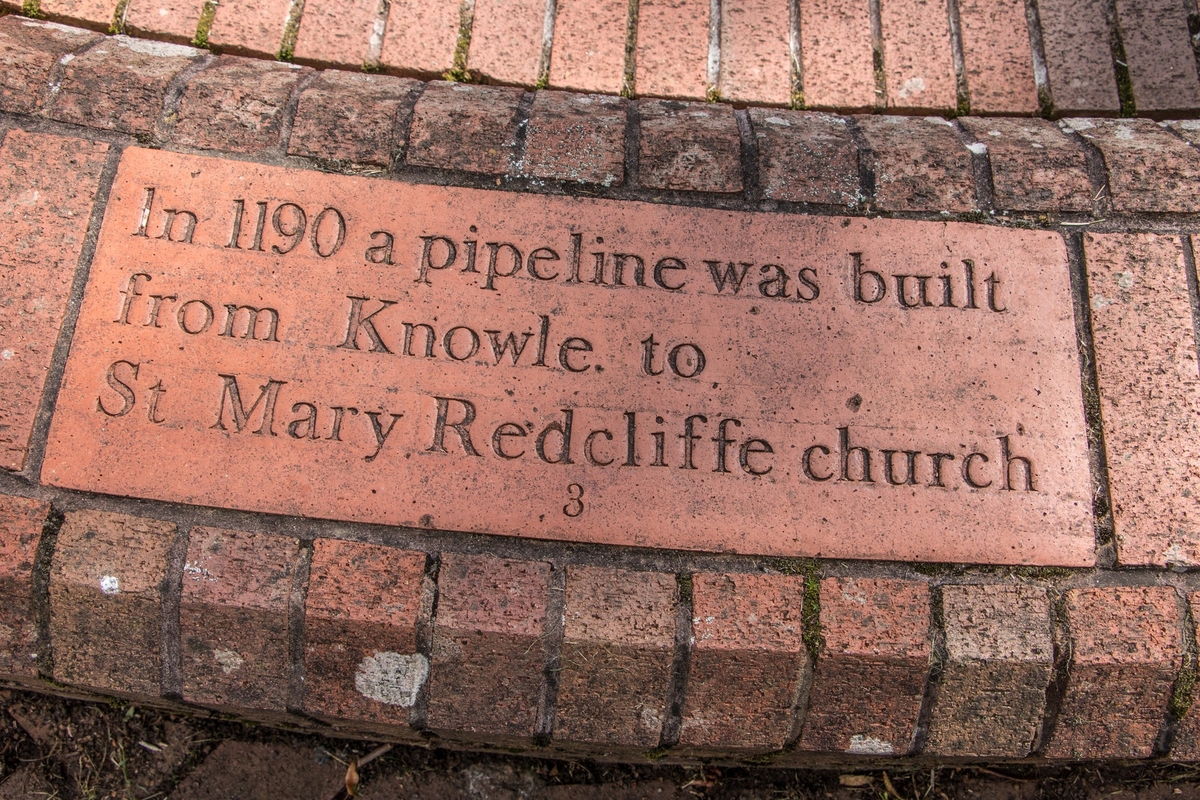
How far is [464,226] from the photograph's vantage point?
67.2 inches

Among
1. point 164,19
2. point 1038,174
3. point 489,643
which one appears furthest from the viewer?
point 164,19

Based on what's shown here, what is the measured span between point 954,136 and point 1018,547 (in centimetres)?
91

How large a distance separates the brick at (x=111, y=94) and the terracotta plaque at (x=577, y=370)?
101 mm

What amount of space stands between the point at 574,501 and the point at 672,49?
114cm

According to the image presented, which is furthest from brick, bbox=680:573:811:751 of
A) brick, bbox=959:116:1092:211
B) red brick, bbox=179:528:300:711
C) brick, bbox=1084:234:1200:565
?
brick, bbox=959:116:1092:211

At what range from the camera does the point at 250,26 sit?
6.47 ft

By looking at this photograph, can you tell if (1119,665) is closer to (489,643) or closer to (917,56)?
(489,643)

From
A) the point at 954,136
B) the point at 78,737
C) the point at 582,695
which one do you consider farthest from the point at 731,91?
the point at 78,737

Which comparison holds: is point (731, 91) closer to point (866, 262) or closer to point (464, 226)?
point (866, 262)

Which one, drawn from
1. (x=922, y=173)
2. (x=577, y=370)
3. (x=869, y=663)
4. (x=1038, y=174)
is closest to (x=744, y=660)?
(x=869, y=663)

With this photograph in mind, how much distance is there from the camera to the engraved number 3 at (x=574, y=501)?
1.59 m

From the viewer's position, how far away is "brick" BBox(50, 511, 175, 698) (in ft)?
5.14

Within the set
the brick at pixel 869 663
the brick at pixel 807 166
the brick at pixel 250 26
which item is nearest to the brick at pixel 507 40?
the brick at pixel 250 26

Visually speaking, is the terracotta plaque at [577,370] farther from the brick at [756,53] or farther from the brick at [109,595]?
the brick at [756,53]
